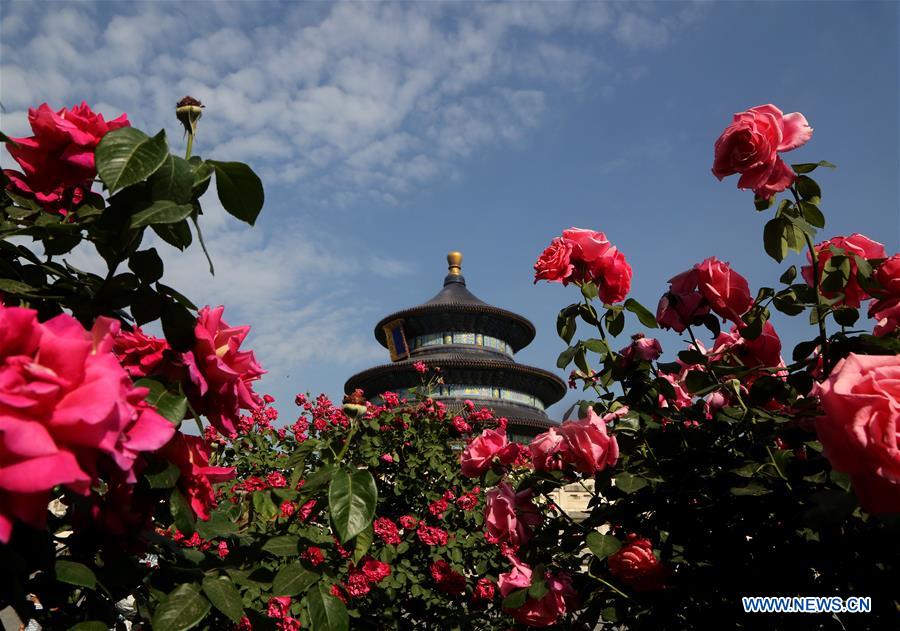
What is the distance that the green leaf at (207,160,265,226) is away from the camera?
104cm

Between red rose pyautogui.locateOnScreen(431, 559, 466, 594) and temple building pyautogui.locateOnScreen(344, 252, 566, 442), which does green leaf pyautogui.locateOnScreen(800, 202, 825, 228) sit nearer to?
red rose pyautogui.locateOnScreen(431, 559, 466, 594)

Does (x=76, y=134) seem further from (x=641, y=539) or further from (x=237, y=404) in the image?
(x=641, y=539)

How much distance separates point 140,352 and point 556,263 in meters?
1.31

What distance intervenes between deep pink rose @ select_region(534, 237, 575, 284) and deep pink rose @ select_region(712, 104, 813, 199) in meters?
0.56

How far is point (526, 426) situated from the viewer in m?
20.6

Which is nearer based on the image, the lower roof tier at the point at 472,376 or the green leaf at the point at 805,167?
the green leaf at the point at 805,167

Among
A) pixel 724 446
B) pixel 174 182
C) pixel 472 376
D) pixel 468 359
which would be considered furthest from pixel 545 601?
pixel 472 376

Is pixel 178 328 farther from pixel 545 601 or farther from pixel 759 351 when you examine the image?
pixel 759 351

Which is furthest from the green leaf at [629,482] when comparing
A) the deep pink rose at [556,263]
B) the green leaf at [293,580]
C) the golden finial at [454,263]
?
the golden finial at [454,263]

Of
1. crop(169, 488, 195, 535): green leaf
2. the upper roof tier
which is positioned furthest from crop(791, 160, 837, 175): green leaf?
the upper roof tier

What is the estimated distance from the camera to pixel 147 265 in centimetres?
114

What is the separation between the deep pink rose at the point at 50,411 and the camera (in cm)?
67

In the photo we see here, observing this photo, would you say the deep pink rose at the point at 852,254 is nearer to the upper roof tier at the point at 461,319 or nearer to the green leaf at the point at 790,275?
the green leaf at the point at 790,275

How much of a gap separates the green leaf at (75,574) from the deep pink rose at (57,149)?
2.38ft
